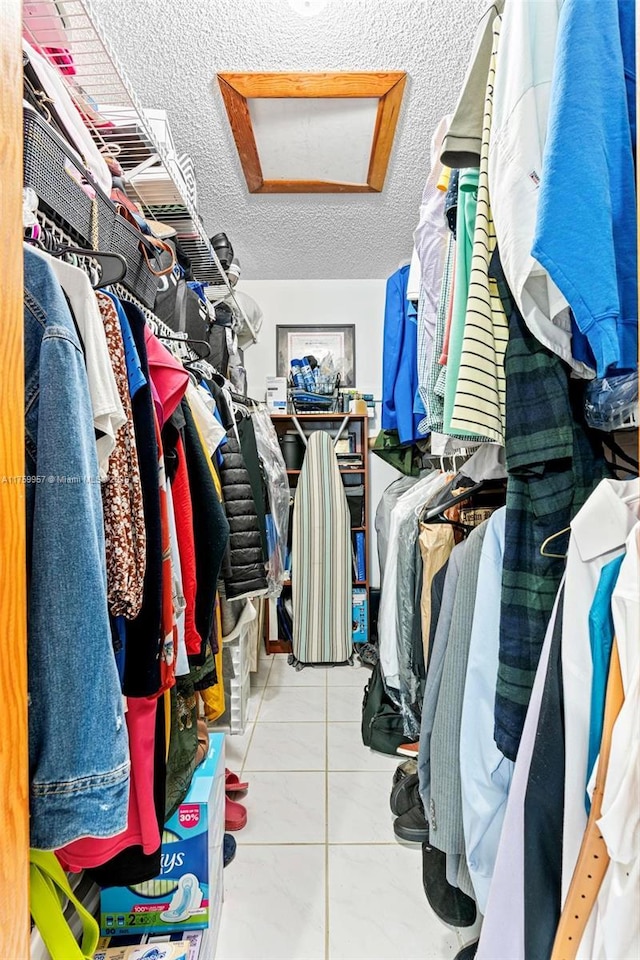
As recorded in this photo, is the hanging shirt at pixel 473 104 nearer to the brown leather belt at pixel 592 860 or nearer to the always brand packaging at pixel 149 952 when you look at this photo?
the brown leather belt at pixel 592 860

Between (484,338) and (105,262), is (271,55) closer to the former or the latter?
(105,262)

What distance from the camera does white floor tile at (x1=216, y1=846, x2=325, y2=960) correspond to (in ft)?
4.08

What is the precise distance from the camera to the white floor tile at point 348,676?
2.76 m

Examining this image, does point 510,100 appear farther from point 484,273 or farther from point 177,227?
point 177,227

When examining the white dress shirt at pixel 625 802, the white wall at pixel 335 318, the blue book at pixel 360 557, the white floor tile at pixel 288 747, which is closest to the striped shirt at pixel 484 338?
the white dress shirt at pixel 625 802

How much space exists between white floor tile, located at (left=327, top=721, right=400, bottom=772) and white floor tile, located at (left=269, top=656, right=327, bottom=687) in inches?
21.4

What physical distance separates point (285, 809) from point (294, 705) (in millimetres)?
764

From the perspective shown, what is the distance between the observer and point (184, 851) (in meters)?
1.16

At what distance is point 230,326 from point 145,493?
62.5 inches

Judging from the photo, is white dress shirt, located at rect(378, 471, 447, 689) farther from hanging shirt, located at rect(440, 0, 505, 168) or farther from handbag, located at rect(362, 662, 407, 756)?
hanging shirt, located at rect(440, 0, 505, 168)

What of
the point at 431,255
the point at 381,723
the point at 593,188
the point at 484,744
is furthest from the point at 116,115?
the point at 381,723

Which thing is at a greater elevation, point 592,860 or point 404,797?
point 592,860

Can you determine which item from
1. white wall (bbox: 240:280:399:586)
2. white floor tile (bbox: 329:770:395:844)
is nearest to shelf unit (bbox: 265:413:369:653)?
white wall (bbox: 240:280:399:586)

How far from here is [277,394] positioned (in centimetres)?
320
